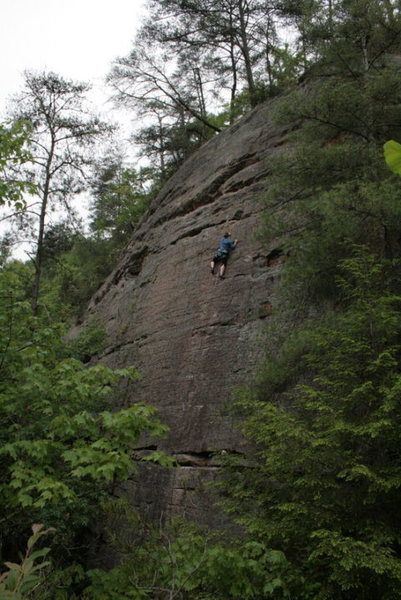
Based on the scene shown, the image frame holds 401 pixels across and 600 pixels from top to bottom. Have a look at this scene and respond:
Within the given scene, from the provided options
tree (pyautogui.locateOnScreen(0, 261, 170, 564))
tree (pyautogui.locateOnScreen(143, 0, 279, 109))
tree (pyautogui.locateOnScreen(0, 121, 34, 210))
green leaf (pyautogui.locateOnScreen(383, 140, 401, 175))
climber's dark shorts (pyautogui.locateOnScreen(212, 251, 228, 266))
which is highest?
tree (pyautogui.locateOnScreen(143, 0, 279, 109))

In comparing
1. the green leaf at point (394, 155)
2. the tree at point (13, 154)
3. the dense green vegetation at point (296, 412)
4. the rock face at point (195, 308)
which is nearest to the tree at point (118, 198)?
the rock face at point (195, 308)

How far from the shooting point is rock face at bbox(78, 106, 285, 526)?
960 cm

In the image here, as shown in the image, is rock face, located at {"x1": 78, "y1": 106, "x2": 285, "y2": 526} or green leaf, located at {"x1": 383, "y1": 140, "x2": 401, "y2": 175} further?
rock face, located at {"x1": 78, "y1": 106, "x2": 285, "y2": 526}

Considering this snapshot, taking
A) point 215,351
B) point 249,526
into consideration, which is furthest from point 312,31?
point 249,526

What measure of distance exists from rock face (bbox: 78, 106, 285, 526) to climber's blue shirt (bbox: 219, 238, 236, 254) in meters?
0.24

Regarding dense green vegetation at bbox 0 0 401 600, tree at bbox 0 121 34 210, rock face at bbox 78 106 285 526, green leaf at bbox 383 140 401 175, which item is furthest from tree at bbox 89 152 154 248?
green leaf at bbox 383 140 401 175

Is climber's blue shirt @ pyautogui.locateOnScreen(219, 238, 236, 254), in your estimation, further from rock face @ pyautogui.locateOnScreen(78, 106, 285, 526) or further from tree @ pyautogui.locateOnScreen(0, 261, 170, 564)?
tree @ pyautogui.locateOnScreen(0, 261, 170, 564)

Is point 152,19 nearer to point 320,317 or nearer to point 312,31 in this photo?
point 312,31

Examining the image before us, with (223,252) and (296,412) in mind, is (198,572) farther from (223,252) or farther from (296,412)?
(223,252)

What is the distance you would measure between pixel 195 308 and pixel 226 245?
160 centimetres

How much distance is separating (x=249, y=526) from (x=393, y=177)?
5300mm

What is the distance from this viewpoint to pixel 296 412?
7.79 meters

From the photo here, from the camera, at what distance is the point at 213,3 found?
61.4ft

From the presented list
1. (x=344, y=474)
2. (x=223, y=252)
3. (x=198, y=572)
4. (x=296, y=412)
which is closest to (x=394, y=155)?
(x=344, y=474)
